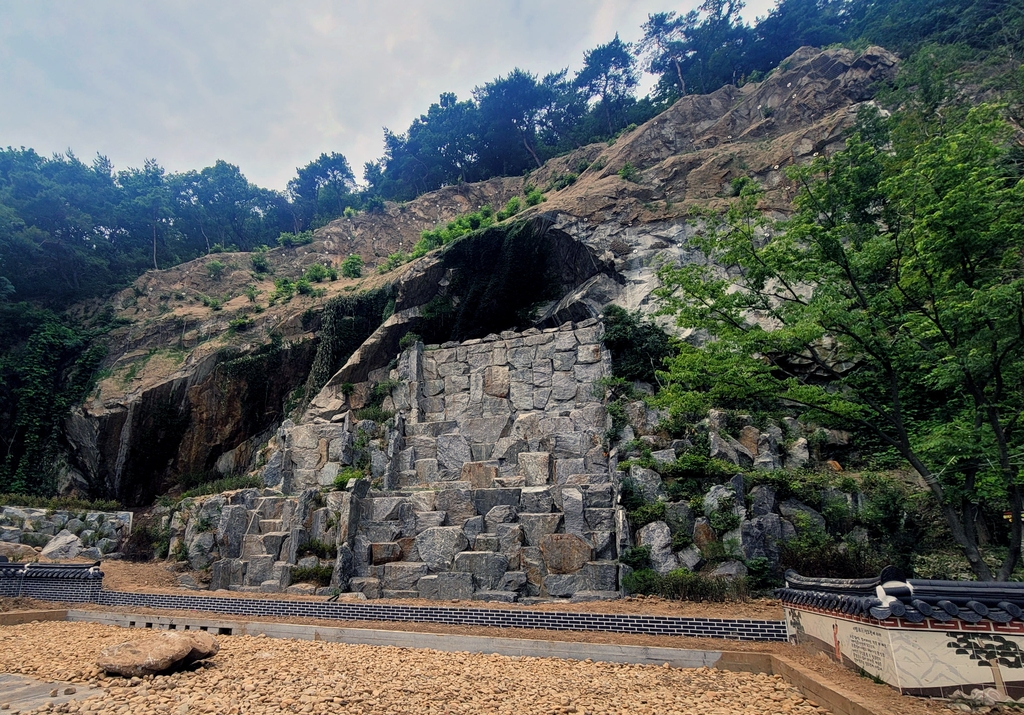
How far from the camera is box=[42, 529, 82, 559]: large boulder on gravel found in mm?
15555

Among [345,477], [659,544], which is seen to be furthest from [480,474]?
[659,544]

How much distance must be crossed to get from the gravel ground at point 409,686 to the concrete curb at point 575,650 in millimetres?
164

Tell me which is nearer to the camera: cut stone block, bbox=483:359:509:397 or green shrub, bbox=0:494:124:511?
cut stone block, bbox=483:359:509:397

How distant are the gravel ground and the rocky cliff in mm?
12527

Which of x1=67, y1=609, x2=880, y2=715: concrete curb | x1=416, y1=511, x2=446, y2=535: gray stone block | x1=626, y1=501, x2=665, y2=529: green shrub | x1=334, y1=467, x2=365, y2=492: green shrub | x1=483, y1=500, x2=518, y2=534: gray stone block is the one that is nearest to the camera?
x1=67, y1=609, x2=880, y2=715: concrete curb

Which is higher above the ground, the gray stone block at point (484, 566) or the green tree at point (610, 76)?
the green tree at point (610, 76)

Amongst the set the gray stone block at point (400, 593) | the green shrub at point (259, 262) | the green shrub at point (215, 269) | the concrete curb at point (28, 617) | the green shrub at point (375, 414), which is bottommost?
the concrete curb at point (28, 617)

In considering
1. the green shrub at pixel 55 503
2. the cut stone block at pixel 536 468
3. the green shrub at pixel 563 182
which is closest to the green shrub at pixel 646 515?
the cut stone block at pixel 536 468

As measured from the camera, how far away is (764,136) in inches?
912

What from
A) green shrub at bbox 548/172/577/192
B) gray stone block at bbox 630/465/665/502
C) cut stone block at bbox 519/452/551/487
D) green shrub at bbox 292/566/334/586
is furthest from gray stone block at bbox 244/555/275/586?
green shrub at bbox 548/172/577/192

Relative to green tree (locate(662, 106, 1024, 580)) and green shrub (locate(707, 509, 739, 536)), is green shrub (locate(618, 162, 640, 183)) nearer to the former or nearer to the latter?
green tree (locate(662, 106, 1024, 580))

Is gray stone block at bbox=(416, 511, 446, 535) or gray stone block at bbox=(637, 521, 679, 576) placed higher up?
gray stone block at bbox=(416, 511, 446, 535)

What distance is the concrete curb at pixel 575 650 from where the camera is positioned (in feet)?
15.6

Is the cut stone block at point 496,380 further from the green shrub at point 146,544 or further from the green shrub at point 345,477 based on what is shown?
the green shrub at point 146,544
